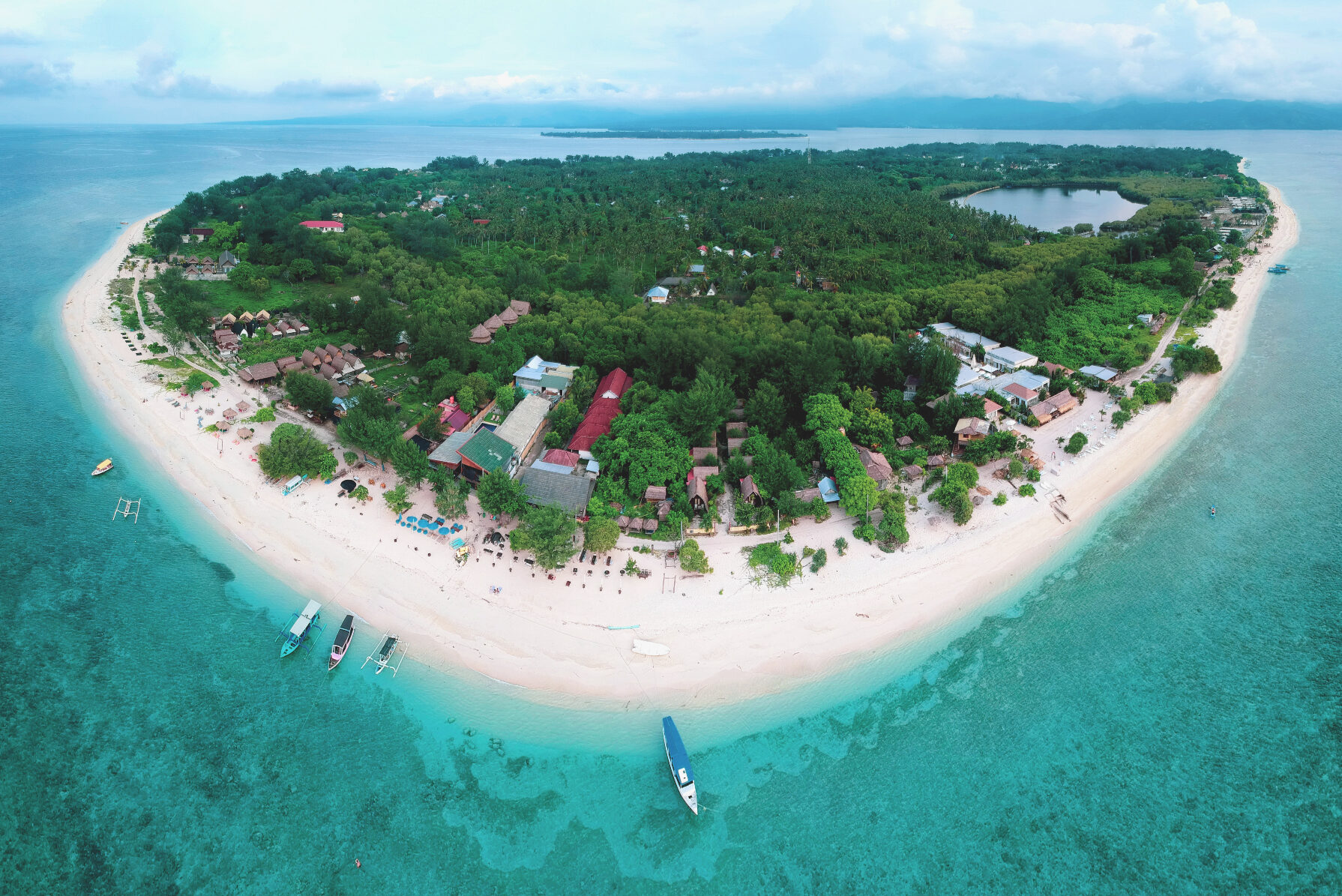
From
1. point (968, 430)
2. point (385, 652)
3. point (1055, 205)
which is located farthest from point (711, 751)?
point (1055, 205)

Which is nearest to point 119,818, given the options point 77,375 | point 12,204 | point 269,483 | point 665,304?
point 269,483

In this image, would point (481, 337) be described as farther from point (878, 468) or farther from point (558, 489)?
point (878, 468)

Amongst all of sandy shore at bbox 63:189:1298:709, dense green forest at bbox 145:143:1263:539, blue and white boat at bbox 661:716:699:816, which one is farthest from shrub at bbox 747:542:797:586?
blue and white boat at bbox 661:716:699:816

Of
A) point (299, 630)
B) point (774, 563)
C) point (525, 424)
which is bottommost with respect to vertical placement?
point (299, 630)

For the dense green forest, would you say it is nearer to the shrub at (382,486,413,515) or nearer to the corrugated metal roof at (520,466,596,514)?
the corrugated metal roof at (520,466,596,514)

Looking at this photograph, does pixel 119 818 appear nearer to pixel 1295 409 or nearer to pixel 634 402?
pixel 634 402
